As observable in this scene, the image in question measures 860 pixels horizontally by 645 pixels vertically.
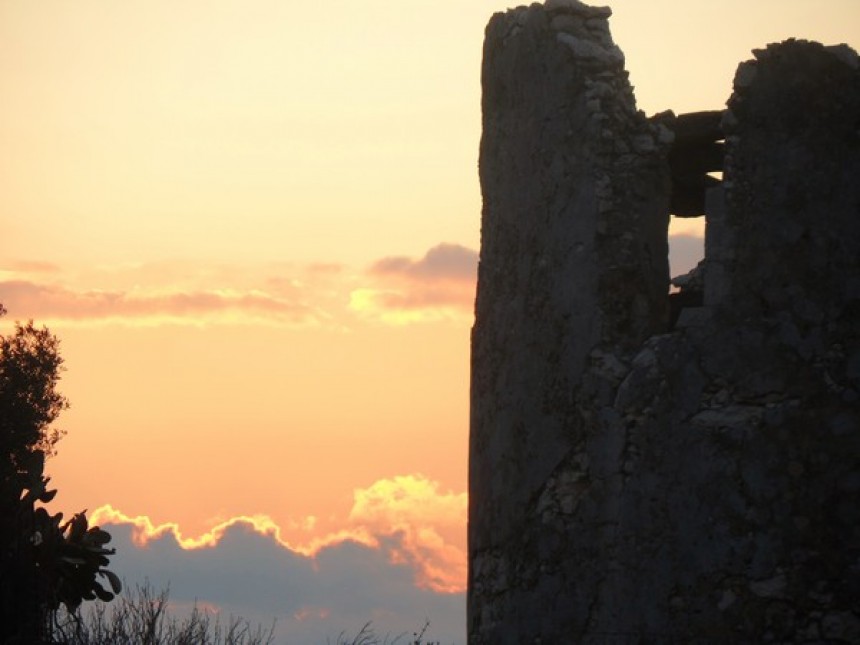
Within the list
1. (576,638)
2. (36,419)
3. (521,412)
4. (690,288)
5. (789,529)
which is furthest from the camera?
(36,419)

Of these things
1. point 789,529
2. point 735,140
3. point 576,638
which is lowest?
point 576,638

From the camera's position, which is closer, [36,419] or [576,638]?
[576,638]

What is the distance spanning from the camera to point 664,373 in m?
8.76

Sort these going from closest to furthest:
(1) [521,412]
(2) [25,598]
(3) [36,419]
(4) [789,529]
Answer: (4) [789,529]
(1) [521,412]
(2) [25,598]
(3) [36,419]

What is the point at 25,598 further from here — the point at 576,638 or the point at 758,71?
the point at 758,71

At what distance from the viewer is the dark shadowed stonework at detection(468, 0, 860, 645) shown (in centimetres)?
831

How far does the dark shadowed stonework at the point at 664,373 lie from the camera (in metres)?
8.31

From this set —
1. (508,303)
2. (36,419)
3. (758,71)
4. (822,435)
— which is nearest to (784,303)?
(822,435)

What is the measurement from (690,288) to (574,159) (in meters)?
1.41

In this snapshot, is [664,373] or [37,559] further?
[37,559]

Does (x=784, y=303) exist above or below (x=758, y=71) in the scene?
below

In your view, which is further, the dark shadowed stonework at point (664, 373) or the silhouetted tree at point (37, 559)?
the silhouetted tree at point (37, 559)

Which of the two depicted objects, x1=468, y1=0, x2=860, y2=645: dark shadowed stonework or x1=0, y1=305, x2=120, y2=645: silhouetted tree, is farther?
x1=0, y1=305, x2=120, y2=645: silhouetted tree

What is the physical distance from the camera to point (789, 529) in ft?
27.1
